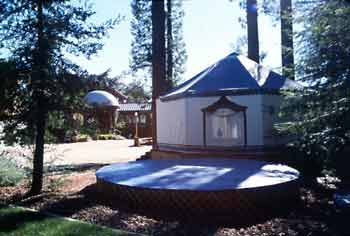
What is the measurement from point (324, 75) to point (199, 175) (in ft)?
10.3

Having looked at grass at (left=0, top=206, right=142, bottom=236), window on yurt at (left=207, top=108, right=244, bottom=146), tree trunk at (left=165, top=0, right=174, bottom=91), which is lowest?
grass at (left=0, top=206, right=142, bottom=236)

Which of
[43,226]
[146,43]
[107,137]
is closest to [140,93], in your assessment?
[146,43]

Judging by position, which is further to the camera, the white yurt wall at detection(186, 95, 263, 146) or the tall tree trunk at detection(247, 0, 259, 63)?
the tall tree trunk at detection(247, 0, 259, 63)

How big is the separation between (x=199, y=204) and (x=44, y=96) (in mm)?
4176

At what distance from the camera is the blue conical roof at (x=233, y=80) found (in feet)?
38.4

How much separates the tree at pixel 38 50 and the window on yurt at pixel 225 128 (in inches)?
219

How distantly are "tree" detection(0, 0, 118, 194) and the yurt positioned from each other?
528 centimetres

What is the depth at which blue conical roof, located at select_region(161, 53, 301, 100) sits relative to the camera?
11.7 meters

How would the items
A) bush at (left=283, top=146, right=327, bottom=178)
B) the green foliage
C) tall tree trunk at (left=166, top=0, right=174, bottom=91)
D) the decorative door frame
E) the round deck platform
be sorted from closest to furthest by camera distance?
the round deck platform, bush at (left=283, top=146, right=327, bottom=178), the decorative door frame, tall tree trunk at (left=166, top=0, right=174, bottom=91), the green foliage

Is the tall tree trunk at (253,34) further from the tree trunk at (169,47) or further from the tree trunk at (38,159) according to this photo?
the tree trunk at (38,159)

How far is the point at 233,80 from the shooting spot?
12.3 m

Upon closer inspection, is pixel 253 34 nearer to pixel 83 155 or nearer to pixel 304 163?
pixel 304 163

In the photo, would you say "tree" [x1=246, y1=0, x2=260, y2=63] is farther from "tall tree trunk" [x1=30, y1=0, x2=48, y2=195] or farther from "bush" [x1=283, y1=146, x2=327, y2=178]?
"tall tree trunk" [x1=30, y1=0, x2=48, y2=195]

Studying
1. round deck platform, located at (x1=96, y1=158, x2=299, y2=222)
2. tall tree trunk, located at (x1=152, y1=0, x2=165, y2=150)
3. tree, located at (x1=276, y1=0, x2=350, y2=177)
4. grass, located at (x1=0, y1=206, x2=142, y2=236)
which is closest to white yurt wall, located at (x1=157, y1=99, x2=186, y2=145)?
tall tree trunk, located at (x1=152, y1=0, x2=165, y2=150)
